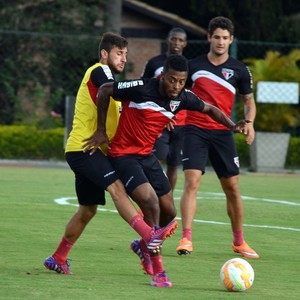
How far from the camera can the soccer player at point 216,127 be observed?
35.6 ft

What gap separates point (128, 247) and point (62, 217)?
2.48 m

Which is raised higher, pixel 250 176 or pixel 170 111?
pixel 170 111

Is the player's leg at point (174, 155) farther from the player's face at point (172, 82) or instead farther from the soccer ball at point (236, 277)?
the soccer ball at point (236, 277)

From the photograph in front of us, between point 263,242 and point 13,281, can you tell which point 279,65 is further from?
point 13,281

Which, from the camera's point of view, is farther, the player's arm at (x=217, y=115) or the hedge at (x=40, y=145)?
the hedge at (x=40, y=145)

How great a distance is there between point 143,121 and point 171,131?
469cm

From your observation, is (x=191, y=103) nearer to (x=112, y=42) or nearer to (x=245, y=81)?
(x=112, y=42)

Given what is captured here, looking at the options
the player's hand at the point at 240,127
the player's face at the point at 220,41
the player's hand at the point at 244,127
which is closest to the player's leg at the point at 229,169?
the player's face at the point at 220,41

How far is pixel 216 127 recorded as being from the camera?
429 inches

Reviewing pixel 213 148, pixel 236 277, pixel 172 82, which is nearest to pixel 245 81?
pixel 213 148

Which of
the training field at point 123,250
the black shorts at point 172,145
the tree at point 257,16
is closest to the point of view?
the training field at point 123,250

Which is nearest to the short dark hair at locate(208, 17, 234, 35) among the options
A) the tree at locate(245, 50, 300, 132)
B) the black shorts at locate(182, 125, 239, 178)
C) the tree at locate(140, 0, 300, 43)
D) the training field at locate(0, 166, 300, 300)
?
the black shorts at locate(182, 125, 239, 178)

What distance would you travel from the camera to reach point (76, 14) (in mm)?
28359

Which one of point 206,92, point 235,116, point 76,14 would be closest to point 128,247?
point 206,92
